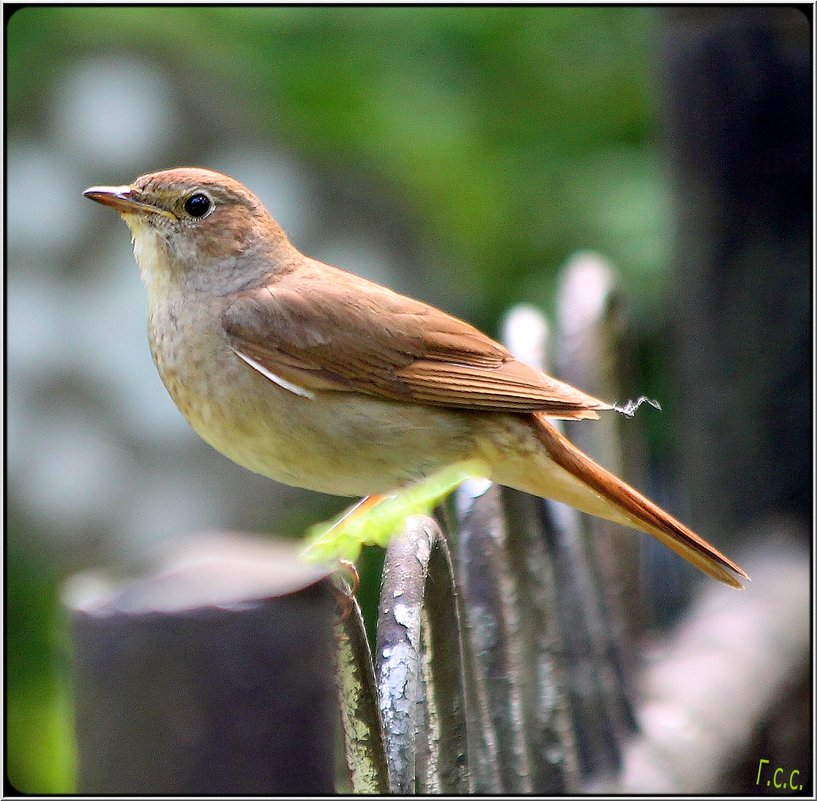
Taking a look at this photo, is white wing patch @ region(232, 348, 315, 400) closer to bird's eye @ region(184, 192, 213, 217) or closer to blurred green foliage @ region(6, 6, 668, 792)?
bird's eye @ region(184, 192, 213, 217)

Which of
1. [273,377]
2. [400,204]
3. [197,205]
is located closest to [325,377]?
[273,377]

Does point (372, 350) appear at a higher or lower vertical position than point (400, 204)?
lower

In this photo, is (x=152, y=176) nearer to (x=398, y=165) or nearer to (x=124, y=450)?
(x=398, y=165)

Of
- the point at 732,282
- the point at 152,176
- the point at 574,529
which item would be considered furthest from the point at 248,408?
the point at 732,282

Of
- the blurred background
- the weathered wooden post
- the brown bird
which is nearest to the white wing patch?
the brown bird

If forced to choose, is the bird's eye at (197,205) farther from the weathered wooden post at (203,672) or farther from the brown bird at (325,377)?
the weathered wooden post at (203,672)

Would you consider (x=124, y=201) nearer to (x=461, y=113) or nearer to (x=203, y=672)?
(x=203, y=672)

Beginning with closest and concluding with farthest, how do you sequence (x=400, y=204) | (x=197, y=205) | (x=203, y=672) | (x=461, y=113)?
(x=203, y=672) → (x=197, y=205) → (x=461, y=113) → (x=400, y=204)

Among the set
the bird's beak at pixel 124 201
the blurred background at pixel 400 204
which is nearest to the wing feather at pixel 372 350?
the bird's beak at pixel 124 201
